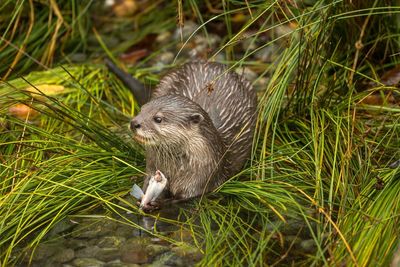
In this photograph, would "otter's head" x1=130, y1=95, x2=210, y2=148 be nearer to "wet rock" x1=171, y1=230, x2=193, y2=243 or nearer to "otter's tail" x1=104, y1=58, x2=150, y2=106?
"wet rock" x1=171, y1=230, x2=193, y2=243

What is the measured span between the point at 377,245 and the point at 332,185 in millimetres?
373

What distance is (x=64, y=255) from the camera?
3.45 metres

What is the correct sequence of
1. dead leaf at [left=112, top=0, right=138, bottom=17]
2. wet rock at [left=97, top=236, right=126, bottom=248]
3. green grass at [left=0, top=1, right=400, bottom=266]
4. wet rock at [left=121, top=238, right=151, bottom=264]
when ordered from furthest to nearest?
dead leaf at [left=112, top=0, right=138, bottom=17]
wet rock at [left=97, top=236, right=126, bottom=248]
wet rock at [left=121, top=238, right=151, bottom=264]
green grass at [left=0, top=1, right=400, bottom=266]

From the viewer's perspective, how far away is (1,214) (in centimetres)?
359

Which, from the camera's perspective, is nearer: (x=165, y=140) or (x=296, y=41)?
(x=165, y=140)

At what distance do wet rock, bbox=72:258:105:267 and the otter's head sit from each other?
1.75ft

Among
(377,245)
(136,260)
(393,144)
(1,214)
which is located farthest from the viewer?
(393,144)

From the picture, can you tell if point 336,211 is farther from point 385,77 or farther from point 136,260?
point 385,77

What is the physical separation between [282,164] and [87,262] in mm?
996

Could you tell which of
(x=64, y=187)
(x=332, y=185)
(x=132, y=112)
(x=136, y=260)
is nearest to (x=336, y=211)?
(x=332, y=185)

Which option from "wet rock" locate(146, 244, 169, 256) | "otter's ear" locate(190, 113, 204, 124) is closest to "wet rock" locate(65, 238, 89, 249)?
"wet rock" locate(146, 244, 169, 256)

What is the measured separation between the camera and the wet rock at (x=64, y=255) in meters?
3.41

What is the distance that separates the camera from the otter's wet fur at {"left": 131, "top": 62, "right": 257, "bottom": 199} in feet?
12.1

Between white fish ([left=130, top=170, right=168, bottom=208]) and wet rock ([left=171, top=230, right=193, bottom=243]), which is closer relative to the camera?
wet rock ([left=171, top=230, right=193, bottom=243])
